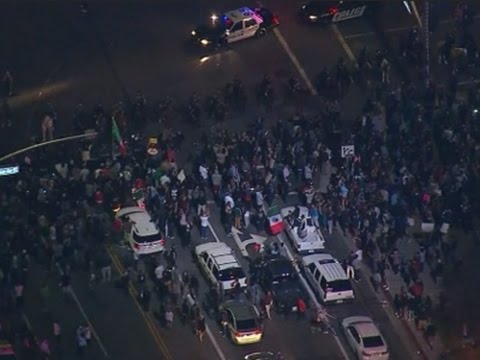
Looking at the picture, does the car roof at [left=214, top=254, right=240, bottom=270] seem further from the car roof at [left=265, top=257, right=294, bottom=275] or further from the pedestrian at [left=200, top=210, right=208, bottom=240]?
the pedestrian at [left=200, top=210, right=208, bottom=240]

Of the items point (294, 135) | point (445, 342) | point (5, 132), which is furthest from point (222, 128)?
point (445, 342)

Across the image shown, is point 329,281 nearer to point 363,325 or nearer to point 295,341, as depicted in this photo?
point 363,325

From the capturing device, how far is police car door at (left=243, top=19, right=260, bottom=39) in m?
101

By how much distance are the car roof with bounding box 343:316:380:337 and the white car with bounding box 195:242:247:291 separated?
430 cm

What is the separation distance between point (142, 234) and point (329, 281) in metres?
7.43

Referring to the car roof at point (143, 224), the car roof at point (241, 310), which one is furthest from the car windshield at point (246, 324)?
the car roof at point (143, 224)

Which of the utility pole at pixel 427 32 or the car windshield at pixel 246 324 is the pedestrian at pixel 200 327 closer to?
the car windshield at pixel 246 324

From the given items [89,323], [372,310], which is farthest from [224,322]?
[372,310]

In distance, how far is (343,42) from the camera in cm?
10188

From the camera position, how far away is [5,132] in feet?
311

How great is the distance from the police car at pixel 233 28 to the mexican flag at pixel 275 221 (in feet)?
40.9

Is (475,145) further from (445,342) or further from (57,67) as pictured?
(57,67)

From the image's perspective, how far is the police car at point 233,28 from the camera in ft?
329

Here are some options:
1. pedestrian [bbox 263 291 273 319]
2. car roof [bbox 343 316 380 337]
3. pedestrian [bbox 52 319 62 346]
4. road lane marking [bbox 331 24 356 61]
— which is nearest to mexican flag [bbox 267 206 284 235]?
pedestrian [bbox 263 291 273 319]
